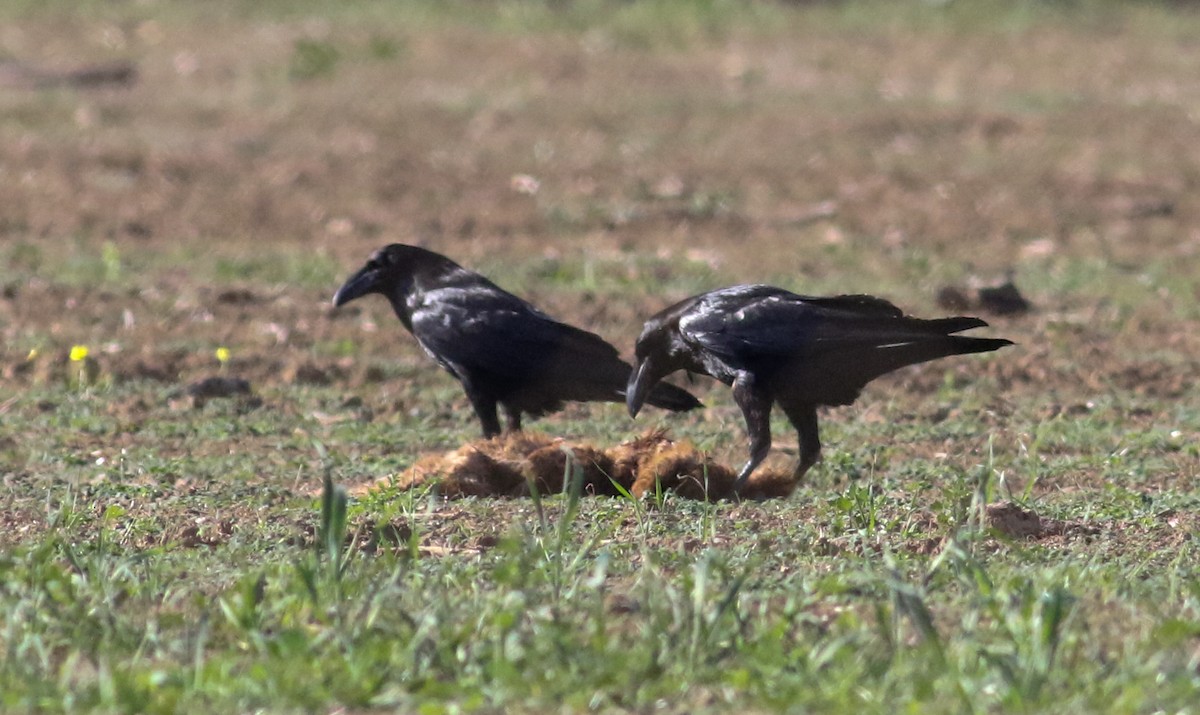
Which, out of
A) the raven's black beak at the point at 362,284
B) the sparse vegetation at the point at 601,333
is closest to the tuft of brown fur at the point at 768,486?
the sparse vegetation at the point at 601,333

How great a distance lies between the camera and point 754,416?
6480 millimetres

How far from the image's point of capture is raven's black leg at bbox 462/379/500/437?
732 centimetres

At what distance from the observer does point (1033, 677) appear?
3992mm

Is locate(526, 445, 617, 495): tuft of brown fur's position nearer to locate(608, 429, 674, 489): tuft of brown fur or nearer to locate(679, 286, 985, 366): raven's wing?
locate(608, 429, 674, 489): tuft of brown fur

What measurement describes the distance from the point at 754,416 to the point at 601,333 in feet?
9.13

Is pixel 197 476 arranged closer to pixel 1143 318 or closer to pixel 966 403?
pixel 966 403

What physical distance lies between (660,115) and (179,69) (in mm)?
4184

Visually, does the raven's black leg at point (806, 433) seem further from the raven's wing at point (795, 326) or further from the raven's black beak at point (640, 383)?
the raven's black beak at point (640, 383)

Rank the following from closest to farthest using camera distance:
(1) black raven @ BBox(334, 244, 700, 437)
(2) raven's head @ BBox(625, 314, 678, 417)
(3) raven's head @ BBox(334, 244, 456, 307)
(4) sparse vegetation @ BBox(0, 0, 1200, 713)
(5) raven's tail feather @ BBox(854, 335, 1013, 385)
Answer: (4) sparse vegetation @ BBox(0, 0, 1200, 713)
(5) raven's tail feather @ BBox(854, 335, 1013, 385)
(2) raven's head @ BBox(625, 314, 678, 417)
(1) black raven @ BBox(334, 244, 700, 437)
(3) raven's head @ BBox(334, 244, 456, 307)

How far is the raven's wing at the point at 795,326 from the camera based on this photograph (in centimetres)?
640

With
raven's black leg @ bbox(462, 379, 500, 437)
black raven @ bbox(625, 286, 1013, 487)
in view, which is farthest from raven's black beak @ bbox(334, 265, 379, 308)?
black raven @ bbox(625, 286, 1013, 487)

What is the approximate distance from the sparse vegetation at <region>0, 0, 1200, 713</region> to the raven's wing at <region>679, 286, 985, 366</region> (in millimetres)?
481

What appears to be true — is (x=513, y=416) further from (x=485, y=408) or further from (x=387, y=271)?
(x=387, y=271)

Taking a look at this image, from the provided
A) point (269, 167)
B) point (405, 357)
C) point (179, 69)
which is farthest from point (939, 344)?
point (179, 69)
